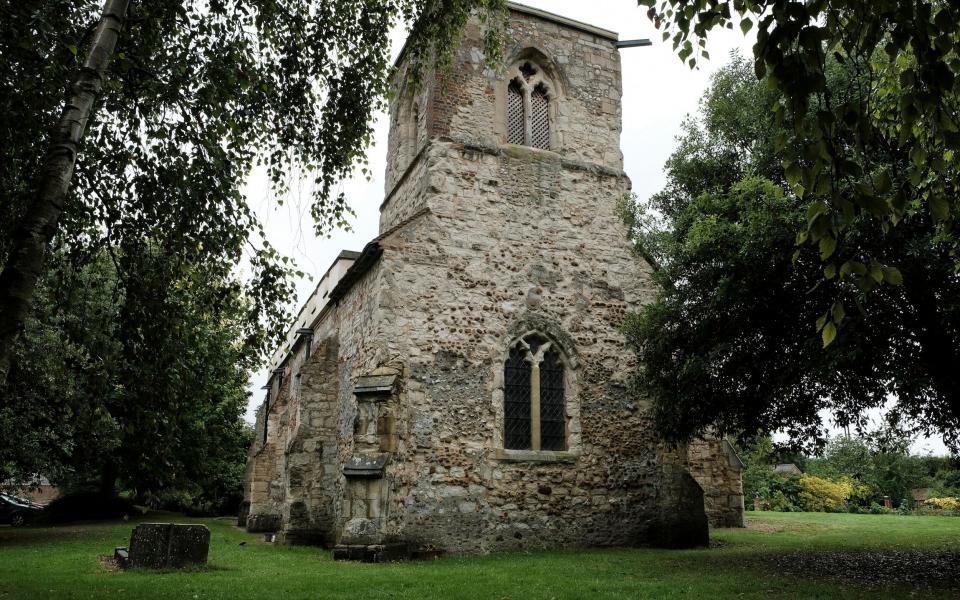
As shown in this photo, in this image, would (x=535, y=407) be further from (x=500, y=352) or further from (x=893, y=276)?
(x=893, y=276)

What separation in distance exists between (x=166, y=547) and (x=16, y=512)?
2172cm

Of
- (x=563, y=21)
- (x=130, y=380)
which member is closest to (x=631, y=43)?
(x=563, y=21)

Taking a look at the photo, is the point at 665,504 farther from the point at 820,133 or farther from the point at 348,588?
the point at 820,133

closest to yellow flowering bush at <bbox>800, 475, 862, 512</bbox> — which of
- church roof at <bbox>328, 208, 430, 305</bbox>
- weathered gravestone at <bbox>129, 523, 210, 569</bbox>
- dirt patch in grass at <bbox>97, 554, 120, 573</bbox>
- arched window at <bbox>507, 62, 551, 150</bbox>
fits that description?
arched window at <bbox>507, 62, 551, 150</bbox>

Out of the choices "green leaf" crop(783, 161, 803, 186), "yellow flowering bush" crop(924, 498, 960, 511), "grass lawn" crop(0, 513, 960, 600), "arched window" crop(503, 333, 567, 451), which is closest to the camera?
"green leaf" crop(783, 161, 803, 186)

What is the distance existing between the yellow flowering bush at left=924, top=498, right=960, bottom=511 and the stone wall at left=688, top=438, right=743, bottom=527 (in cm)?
1825

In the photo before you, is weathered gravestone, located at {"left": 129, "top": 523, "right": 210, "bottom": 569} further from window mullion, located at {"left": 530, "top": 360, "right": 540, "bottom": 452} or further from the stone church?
window mullion, located at {"left": 530, "top": 360, "right": 540, "bottom": 452}

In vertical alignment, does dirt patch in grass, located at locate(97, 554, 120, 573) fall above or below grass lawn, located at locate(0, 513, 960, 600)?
below

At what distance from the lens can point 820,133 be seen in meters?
3.08

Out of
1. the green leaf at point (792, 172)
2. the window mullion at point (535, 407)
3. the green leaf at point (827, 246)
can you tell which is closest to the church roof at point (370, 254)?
the window mullion at point (535, 407)

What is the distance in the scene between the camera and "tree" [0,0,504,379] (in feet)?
19.8

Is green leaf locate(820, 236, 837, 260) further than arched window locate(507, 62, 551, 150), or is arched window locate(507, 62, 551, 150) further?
arched window locate(507, 62, 551, 150)

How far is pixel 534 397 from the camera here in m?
13.7

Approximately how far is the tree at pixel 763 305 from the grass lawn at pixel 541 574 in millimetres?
2290
